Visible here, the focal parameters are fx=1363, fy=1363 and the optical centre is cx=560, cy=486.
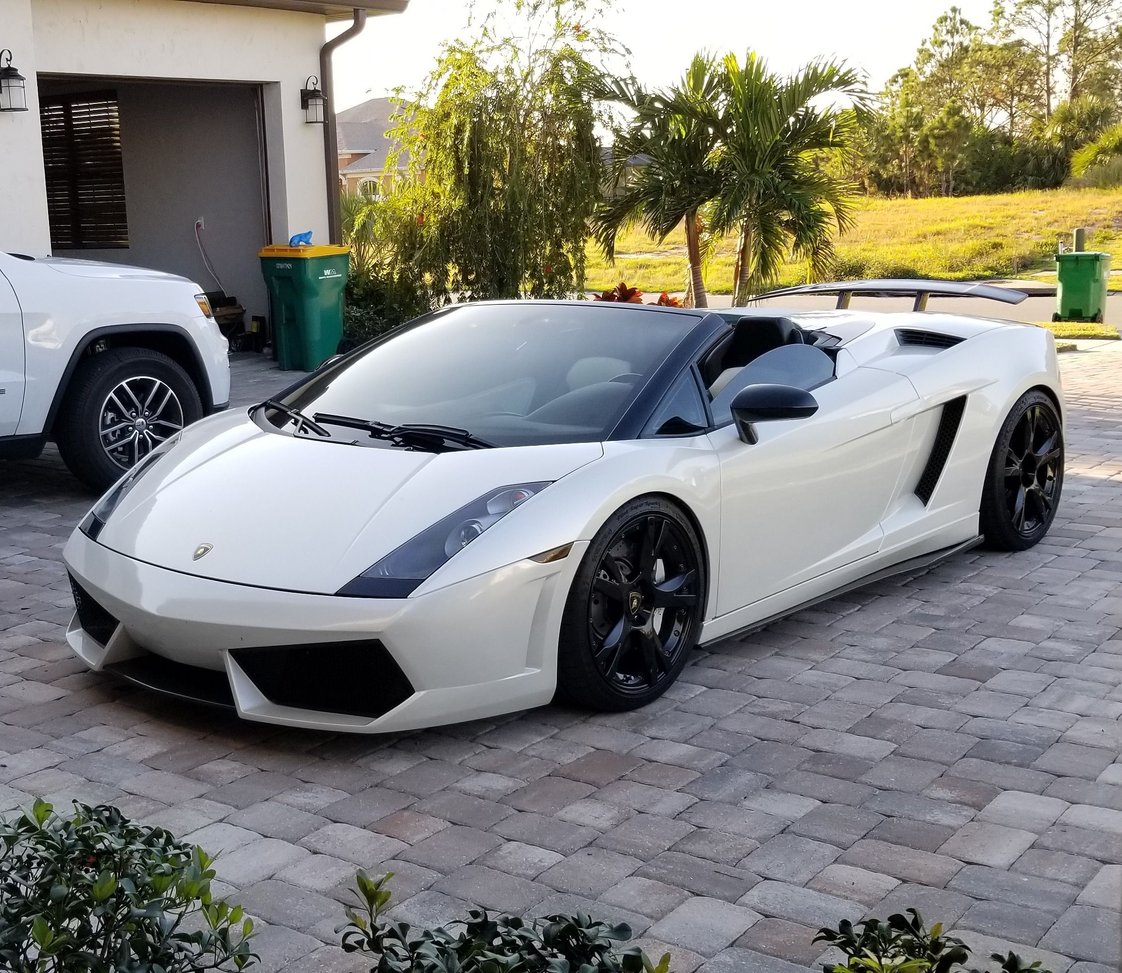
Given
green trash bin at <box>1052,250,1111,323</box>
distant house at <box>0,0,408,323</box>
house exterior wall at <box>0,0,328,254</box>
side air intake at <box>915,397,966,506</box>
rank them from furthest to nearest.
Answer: green trash bin at <box>1052,250,1111,323</box>, distant house at <box>0,0,408,323</box>, house exterior wall at <box>0,0,328,254</box>, side air intake at <box>915,397,966,506</box>

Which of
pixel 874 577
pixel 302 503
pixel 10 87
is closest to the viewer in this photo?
pixel 302 503

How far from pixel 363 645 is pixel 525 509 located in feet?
Result: 1.99

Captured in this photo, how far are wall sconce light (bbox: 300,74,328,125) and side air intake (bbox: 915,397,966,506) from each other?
30.6 ft

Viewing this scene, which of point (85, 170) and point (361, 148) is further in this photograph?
point (361, 148)

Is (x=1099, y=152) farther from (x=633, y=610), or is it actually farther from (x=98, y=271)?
(x=633, y=610)

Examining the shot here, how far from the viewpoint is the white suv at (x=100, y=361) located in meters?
6.82

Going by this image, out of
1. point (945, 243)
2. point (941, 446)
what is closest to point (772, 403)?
point (941, 446)

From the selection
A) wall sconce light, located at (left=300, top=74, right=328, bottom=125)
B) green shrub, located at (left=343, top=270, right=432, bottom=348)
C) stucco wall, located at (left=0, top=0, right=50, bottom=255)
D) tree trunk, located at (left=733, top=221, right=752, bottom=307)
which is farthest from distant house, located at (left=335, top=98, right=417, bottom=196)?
stucco wall, located at (left=0, top=0, right=50, bottom=255)

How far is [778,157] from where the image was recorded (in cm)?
1232

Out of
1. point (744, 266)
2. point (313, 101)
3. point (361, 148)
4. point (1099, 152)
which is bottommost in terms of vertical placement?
point (744, 266)

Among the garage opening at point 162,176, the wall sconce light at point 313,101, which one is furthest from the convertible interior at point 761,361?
the garage opening at point 162,176

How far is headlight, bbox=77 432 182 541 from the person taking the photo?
4371 millimetres

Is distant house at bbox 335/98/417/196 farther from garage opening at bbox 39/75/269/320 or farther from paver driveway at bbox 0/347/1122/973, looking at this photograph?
paver driveway at bbox 0/347/1122/973

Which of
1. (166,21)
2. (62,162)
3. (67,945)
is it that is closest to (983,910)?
(67,945)
